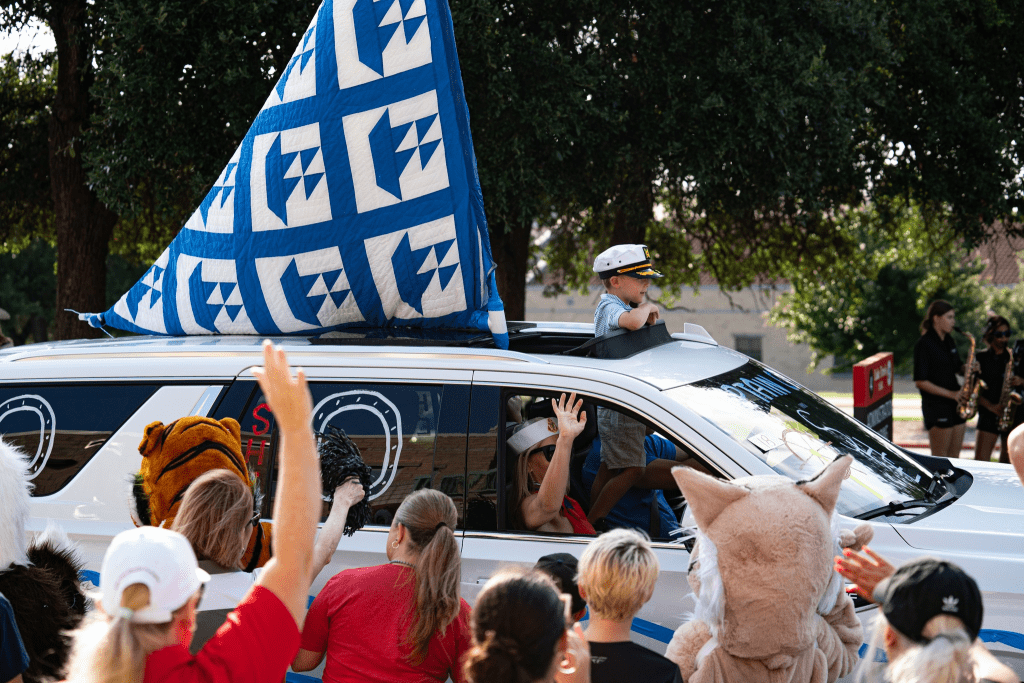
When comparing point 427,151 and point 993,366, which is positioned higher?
point 427,151

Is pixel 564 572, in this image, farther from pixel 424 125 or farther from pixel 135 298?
pixel 135 298

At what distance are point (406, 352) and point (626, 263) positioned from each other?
4.72 feet

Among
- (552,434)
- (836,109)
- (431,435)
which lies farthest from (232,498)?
(836,109)

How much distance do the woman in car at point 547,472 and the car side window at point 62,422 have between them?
148cm

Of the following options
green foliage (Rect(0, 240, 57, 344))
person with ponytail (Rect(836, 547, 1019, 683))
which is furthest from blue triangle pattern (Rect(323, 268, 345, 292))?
green foliage (Rect(0, 240, 57, 344))

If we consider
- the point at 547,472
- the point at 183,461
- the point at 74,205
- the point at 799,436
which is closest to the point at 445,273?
the point at 547,472

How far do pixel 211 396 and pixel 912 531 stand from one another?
2.61 m

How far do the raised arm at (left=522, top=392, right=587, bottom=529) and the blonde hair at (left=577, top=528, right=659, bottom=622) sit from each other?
37.7 inches

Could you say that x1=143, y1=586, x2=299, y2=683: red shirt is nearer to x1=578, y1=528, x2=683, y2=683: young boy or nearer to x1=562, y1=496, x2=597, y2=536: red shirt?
x1=578, y1=528, x2=683, y2=683: young boy

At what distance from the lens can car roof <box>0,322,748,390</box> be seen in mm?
3480

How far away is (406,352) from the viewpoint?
3549 millimetres

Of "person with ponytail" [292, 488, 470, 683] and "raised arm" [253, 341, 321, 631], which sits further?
"person with ponytail" [292, 488, 470, 683]

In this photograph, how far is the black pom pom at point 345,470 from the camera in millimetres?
3279

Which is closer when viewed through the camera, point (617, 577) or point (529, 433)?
point (617, 577)
